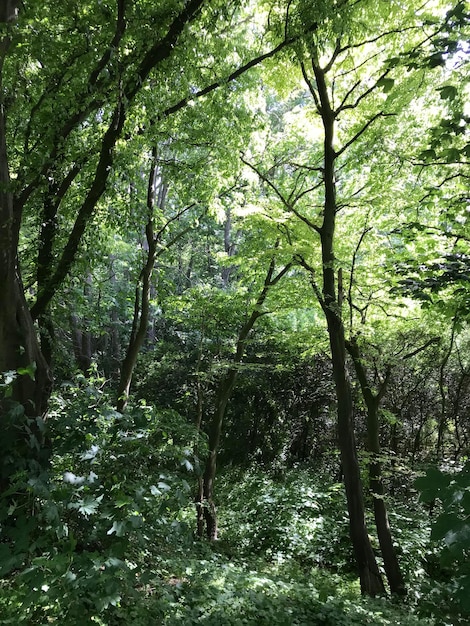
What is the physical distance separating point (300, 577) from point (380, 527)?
1385mm

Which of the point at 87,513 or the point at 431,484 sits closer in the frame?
the point at 431,484

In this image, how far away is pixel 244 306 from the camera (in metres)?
8.48

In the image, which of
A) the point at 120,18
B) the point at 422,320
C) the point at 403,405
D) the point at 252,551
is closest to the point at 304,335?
the point at 422,320

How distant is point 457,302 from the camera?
A: 416 cm

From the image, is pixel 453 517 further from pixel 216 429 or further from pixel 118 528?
pixel 216 429

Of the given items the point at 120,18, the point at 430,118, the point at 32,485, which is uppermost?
the point at 430,118

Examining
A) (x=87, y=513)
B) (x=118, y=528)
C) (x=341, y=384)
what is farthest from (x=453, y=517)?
(x=341, y=384)

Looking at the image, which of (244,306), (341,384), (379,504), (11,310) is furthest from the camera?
(244,306)

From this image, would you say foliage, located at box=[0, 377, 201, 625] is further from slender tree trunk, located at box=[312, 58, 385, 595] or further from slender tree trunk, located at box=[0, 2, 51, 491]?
slender tree trunk, located at box=[312, 58, 385, 595]

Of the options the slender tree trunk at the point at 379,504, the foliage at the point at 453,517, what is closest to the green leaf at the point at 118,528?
the foliage at the point at 453,517

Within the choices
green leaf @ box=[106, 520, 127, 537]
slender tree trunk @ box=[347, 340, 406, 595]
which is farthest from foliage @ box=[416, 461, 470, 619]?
slender tree trunk @ box=[347, 340, 406, 595]

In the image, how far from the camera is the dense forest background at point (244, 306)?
8.23 ft

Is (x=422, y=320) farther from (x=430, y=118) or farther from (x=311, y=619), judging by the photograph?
(x=311, y=619)

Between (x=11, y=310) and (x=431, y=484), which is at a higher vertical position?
(x=11, y=310)
